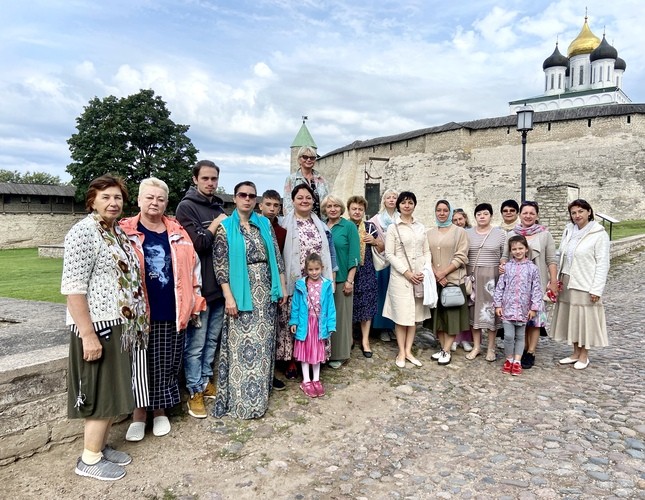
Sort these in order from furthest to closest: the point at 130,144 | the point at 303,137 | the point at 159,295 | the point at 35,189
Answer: the point at 303,137 < the point at 35,189 < the point at 130,144 < the point at 159,295

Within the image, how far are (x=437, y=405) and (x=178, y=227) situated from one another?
234 cm

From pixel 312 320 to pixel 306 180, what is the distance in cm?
133

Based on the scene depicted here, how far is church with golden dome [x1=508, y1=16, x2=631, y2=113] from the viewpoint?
136 feet

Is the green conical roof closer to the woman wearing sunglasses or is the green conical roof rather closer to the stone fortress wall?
the stone fortress wall

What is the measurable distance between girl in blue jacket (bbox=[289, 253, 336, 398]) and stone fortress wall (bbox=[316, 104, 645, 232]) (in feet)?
65.6

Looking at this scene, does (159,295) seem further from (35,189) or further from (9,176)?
(9,176)

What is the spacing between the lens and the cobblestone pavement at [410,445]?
238cm

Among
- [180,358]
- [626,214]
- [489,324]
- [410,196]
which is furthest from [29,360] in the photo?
[626,214]

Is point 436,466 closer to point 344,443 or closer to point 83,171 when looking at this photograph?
point 344,443

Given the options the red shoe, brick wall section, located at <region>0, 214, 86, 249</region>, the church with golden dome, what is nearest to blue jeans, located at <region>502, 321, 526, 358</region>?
the red shoe

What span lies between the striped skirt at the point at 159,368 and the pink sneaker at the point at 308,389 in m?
1.01

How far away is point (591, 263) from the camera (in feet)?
13.8

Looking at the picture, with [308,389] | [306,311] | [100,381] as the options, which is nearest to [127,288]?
[100,381]

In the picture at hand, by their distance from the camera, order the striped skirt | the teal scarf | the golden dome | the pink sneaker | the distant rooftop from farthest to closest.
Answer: the golden dome → the distant rooftop → the pink sneaker → the teal scarf → the striped skirt
